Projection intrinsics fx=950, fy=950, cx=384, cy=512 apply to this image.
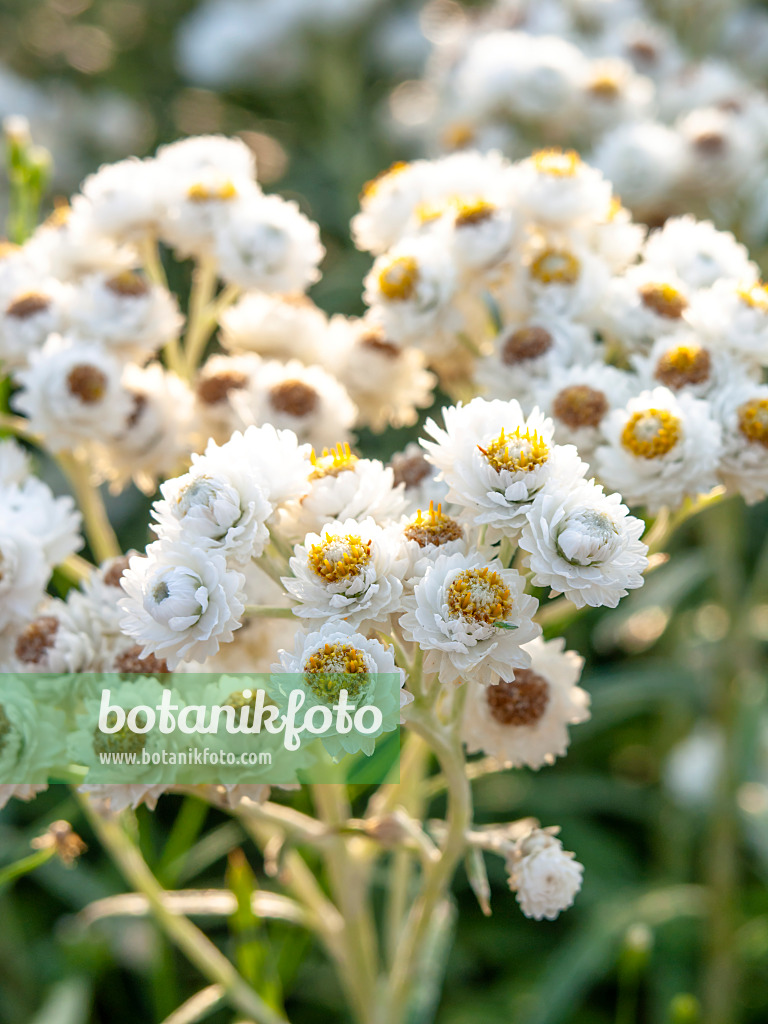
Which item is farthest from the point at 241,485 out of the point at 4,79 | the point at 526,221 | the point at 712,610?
the point at 4,79

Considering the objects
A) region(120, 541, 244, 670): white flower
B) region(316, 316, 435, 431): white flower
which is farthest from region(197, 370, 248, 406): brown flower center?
region(120, 541, 244, 670): white flower

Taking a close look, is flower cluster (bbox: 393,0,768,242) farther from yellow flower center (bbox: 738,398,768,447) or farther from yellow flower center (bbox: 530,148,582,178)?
yellow flower center (bbox: 738,398,768,447)

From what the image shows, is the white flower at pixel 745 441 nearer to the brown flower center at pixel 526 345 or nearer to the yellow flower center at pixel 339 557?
the brown flower center at pixel 526 345

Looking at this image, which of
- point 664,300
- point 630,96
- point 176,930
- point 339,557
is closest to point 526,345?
point 664,300

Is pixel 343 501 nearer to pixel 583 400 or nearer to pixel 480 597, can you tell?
pixel 480 597

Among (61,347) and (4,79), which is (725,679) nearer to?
(61,347)
